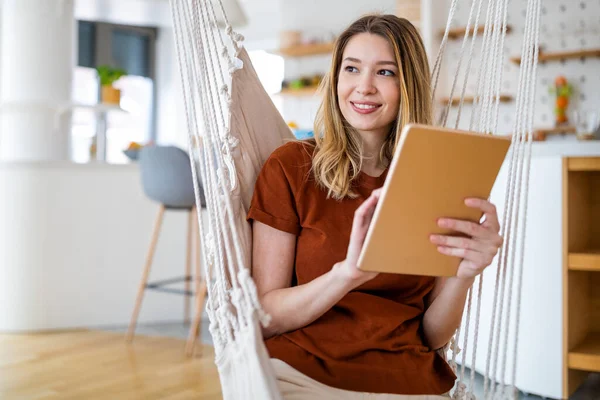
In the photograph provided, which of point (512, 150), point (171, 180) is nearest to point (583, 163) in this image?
point (512, 150)

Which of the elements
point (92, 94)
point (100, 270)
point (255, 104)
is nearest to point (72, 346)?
point (100, 270)

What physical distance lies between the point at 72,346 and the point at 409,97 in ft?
7.57

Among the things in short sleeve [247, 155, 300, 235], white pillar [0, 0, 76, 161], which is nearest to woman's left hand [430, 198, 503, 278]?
short sleeve [247, 155, 300, 235]

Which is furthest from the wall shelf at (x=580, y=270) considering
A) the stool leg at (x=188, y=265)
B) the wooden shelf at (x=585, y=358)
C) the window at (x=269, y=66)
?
the window at (x=269, y=66)

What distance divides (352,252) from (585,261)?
4.74ft

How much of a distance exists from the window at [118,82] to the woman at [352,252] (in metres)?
5.43

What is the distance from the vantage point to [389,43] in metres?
1.15

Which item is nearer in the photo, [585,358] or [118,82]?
[585,358]

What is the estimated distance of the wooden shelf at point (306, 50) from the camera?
590 cm

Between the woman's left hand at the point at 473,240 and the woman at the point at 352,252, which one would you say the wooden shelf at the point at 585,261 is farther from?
the woman's left hand at the point at 473,240

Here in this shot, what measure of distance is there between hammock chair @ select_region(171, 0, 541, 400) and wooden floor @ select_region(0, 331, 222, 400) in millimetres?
1187

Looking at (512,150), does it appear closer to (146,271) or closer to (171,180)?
(171,180)

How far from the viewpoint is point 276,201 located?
1100mm

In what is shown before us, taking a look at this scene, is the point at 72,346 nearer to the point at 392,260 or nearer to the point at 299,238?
the point at 299,238
